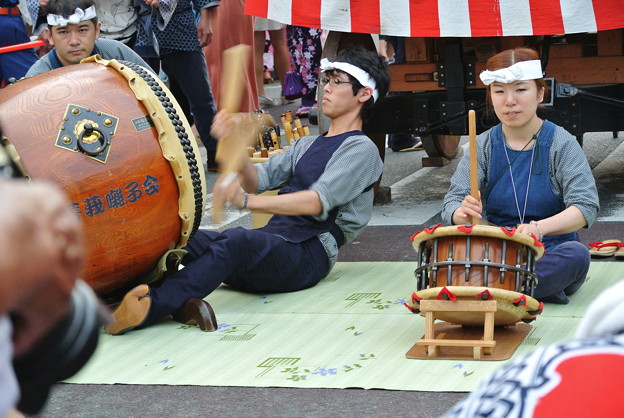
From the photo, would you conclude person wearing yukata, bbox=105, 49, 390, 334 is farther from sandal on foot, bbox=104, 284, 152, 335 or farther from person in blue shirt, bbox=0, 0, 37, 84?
person in blue shirt, bbox=0, 0, 37, 84

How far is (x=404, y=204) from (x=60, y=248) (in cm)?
482

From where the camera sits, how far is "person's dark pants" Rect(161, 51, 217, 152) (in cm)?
652

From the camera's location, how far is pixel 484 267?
2902 mm

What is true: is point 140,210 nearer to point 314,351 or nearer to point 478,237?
point 314,351

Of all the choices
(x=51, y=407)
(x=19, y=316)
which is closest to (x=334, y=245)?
(x=51, y=407)

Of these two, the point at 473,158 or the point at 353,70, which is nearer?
the point at 473,158

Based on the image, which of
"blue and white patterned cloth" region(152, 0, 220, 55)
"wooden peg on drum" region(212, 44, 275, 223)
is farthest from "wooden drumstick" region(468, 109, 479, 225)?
"blue and white patterned cloth" region(152, 0, 220, 55)

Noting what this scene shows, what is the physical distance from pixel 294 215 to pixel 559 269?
101 centimetres

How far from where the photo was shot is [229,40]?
24.5ft

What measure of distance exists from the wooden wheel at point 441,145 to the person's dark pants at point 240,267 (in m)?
2.59

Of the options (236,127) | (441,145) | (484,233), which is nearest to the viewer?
(484,233)

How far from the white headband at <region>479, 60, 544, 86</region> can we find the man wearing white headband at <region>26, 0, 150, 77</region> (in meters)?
1.50

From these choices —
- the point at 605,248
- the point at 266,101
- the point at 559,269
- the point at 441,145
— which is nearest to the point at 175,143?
the point at 559,269

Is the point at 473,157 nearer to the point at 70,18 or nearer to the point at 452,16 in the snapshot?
the point at 452,16
